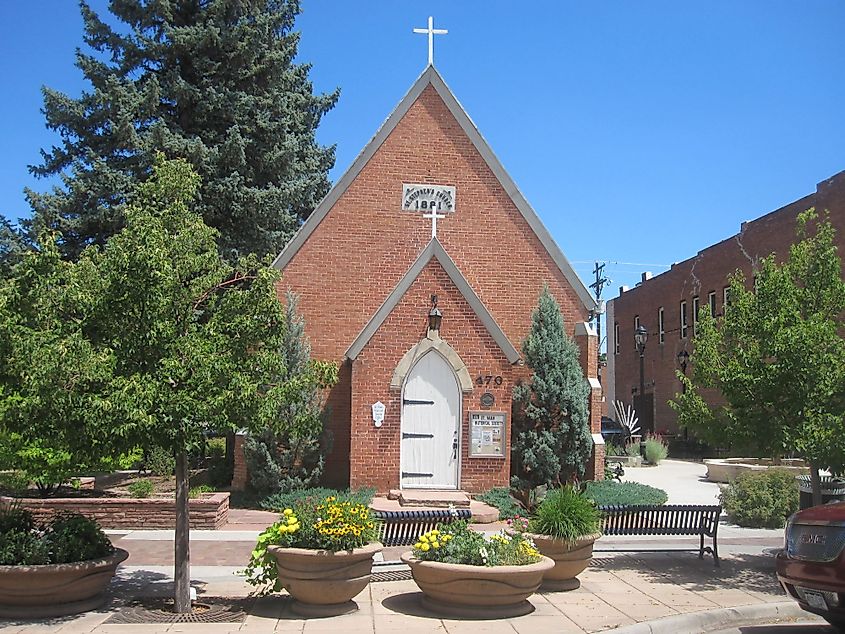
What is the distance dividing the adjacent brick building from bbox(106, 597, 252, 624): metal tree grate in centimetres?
2546

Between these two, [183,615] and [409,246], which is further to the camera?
[409,246]

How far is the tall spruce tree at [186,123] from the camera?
22.6 metres

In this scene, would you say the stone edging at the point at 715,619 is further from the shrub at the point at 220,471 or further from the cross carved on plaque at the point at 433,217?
the shrub at the point at 220,471

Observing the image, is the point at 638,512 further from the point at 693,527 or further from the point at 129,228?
the point at 129,228

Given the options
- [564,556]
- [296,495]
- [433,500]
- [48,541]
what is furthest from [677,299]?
[48,541]

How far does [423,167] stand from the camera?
19.1 metres

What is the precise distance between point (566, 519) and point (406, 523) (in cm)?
245

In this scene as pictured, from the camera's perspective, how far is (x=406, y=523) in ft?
36.1

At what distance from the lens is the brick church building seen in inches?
651

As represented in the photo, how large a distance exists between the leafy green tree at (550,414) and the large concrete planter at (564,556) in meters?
7.16

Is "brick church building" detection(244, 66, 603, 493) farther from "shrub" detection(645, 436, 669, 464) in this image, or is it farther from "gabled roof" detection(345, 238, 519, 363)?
"shrub" detection(645, 436, 669, 464)

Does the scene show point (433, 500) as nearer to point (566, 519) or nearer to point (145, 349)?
point (566, 519)

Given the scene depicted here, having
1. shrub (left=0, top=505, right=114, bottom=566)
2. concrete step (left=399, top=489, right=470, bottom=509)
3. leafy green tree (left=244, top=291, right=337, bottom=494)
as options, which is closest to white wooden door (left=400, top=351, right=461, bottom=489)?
concrete step (left=399, top=489, right=470, bottom=509)

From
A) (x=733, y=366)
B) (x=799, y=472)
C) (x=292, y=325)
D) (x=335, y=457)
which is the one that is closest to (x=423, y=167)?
(x=292, y=325)
